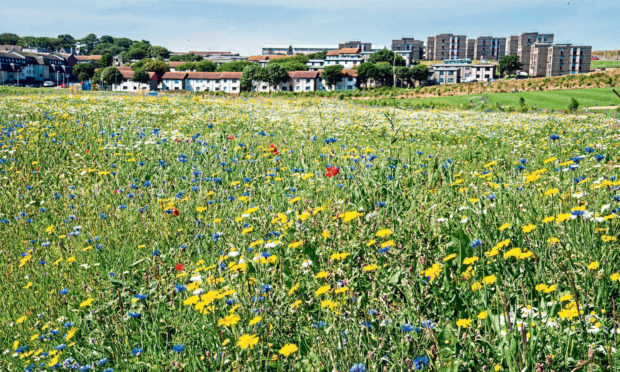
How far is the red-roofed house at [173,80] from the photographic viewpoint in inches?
5595

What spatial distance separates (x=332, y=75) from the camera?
13350 cm

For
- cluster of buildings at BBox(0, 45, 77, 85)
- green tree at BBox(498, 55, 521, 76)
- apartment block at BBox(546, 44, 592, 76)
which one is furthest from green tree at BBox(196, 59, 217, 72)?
apartment block at BBox(546, 44, 592, 76)

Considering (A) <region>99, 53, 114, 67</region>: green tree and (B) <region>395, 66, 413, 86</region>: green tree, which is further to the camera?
(A) <region>99, 53, 114, 67</region>: green tree

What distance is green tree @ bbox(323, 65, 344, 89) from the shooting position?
13300 centimetres

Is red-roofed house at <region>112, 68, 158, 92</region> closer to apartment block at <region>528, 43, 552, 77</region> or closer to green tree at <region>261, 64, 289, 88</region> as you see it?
green tree at <region>261, 64, 289, 88</region>

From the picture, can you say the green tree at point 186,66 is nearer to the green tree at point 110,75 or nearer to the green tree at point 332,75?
the green tree at point 110,75

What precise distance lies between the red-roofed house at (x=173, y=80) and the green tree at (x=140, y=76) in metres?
7.78

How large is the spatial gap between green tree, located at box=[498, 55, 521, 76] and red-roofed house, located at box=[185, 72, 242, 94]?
102 metres

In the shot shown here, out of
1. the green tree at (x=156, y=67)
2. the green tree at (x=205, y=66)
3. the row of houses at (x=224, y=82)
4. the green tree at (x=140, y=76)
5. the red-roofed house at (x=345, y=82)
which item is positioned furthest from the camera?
the green tree at (x=205, y=66)

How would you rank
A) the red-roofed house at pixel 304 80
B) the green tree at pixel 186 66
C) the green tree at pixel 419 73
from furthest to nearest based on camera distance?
1. the green tree at pixel 186 66
2. the green tree at pixel 419 73
3. the red-roofed house at pixel 304 80

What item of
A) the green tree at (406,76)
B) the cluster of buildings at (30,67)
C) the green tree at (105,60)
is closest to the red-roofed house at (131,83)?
the cluster of buildings at (30,67)

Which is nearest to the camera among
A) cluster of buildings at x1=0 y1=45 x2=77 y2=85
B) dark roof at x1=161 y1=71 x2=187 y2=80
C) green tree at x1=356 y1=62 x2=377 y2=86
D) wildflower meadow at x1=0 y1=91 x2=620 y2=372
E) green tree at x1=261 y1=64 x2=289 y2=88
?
wildflower meadow at x1=0 y1=91 x2=620 y2=372

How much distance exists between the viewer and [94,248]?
3627 millimetres

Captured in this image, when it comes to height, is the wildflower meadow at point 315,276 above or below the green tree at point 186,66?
below
